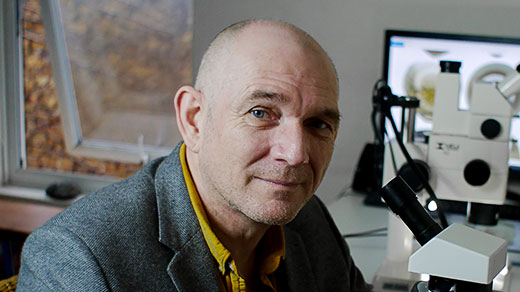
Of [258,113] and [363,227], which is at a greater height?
[258,113]

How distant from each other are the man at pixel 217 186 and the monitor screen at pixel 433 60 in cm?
113

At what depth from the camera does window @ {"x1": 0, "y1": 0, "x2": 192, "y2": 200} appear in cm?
251

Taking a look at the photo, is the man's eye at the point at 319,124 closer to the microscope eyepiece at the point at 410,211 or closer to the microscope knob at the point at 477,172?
the microscope eyepiece at the point at 410,211

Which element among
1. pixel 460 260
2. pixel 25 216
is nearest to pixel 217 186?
pixel 460 260

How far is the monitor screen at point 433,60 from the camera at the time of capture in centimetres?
198

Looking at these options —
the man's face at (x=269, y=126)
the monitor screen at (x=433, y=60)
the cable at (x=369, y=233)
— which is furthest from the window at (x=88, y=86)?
the man's face at (x=269, y=126)

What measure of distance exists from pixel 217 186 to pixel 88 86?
189 centimetres

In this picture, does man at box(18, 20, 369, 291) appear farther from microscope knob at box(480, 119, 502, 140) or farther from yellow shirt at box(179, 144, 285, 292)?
microscope knob at box(480, 119, 502, 140)

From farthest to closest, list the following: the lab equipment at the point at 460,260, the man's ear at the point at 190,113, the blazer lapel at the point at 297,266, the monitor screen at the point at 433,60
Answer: the monitor screen at the point at 433,60 < the blazer lapel at the point at 297,266 < the man's ear at the point at 190,113 < the lab equipment at the point at 460,260

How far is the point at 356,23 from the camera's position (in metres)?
2.18

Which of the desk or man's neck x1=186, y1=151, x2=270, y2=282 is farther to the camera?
the desk

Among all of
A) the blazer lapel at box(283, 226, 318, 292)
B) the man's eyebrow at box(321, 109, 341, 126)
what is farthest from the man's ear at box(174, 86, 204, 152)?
the blazer lapel at box(283, 226, 318, 292)

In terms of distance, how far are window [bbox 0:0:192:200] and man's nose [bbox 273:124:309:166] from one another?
1619mm

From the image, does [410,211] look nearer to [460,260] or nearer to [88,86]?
[460,260]
